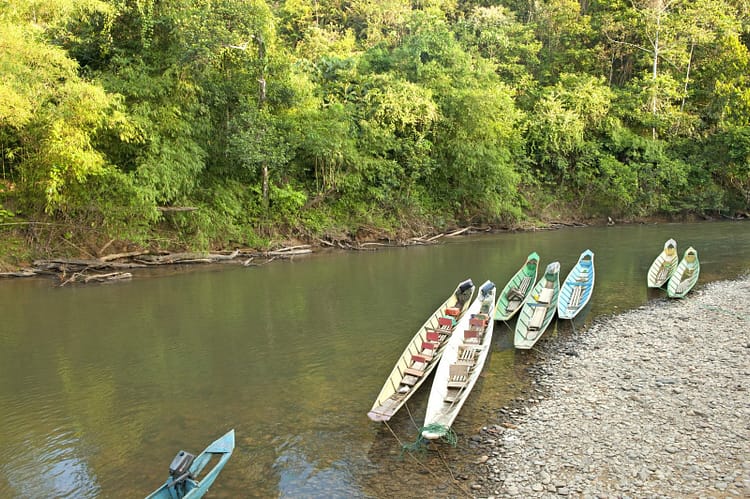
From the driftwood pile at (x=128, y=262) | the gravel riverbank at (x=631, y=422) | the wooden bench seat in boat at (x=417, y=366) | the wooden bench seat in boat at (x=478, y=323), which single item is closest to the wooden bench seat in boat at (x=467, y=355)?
the wooden bench seat in boat at (x=417, y=366)

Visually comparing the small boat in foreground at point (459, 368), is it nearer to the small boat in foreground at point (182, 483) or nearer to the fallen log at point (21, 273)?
the small boat in foreground at point (182, 483)

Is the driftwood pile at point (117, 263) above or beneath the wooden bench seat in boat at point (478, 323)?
beneath

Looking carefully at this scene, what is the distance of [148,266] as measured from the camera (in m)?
21.5

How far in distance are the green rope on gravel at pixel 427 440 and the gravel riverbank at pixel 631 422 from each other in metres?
0.40

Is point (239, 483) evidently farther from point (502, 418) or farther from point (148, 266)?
point (148, 266)

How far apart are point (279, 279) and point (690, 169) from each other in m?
29.6

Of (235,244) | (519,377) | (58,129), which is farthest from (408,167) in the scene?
(519,377)

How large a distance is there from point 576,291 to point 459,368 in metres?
7.18

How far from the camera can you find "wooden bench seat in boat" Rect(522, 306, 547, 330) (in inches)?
496

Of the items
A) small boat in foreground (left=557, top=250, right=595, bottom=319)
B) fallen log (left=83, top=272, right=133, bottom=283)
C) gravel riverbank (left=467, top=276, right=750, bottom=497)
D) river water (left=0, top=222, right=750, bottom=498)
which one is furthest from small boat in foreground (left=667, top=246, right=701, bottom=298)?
fallen log (left=83, top=272, right=133, bottom=283)

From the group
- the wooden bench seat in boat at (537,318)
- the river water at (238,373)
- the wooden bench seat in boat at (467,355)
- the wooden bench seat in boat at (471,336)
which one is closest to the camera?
the river water at (238,373)

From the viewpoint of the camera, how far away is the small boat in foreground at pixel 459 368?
8219mm

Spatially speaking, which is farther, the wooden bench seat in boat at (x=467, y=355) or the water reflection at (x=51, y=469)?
the wooden bench seat in boat at (x=467, y=355)

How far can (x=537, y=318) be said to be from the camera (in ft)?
42.6
